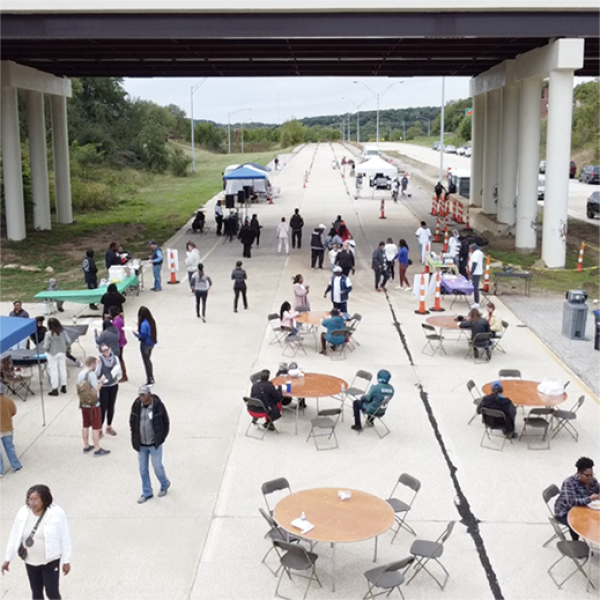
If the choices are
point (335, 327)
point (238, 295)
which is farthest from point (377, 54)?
point (335, 327)

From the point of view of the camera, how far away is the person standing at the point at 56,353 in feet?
47.9

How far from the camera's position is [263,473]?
11672 mm

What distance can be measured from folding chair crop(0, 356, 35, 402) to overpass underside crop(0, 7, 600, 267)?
14.5 m

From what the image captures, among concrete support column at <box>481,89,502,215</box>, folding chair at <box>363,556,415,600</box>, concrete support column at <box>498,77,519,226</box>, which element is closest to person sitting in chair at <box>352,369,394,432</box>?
folding chair at <box>363,556,415,600</box>

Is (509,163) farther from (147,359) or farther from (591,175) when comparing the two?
(591,175)

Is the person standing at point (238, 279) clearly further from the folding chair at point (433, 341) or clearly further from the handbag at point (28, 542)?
the handbag at point (28, 542)

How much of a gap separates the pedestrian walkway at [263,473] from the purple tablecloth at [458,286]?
221 cm

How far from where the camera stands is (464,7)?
25312 millimetres

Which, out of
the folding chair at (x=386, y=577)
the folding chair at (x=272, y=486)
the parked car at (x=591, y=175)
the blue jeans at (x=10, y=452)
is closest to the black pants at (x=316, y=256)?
the blue jeans at (x=10, y=452)

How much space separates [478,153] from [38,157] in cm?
2192

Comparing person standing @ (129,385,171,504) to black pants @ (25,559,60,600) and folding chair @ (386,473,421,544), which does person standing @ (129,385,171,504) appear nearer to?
black pants @ (25,559,60,600)

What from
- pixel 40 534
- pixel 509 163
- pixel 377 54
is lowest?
pixel 40 534

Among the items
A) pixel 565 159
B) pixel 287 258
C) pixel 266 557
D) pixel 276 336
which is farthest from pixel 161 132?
pixel 266 557

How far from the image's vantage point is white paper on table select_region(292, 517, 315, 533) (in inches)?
343
